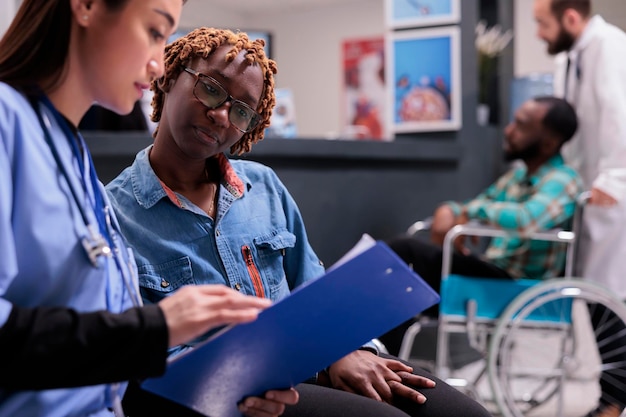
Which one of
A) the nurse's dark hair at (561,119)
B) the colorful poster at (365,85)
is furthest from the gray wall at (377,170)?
the colorful poster at (365,85)

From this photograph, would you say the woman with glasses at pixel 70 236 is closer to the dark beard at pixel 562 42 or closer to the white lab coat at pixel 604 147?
the white lab coat at pixel 604 147

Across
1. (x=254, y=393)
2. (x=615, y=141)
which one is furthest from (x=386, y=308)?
(x=615, y=141)

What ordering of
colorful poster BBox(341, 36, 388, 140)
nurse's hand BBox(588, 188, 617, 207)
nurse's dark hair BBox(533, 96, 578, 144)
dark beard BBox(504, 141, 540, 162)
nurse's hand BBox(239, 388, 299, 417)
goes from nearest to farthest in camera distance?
nurse's hand BBox(239, 388, 299, 417)
nurse's hand BBox(588, 188, 617, 207)
nurse's dark hair BBox(533, 96, 578, 144)
dark beard BBox(504, 141, 540, 162)
colorful poster BBox(341, 36, 388, 140)

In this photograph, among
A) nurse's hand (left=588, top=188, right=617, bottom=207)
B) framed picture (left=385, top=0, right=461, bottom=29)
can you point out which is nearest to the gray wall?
framed picture (left=385, top=0, right=461, bottom=29)

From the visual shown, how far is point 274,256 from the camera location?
1057mm

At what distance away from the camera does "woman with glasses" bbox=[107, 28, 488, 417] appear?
97 centimetres

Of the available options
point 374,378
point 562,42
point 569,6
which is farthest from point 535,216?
point 374,378

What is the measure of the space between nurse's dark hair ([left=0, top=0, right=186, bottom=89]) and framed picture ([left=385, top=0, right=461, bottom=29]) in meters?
3.03

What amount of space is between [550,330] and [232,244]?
77.4 inches

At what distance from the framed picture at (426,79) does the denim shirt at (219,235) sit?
99.8 inches

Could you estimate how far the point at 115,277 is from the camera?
2.49ft

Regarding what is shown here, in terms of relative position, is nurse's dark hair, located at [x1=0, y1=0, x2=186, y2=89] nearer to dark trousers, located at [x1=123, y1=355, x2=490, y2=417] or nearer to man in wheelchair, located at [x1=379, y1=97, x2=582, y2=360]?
dark trousers, located at [x1=123, y1=355, x2=490, y2=417]

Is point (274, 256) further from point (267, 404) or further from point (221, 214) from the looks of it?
point (267, 404)

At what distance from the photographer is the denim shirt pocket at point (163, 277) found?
0.94 metres
